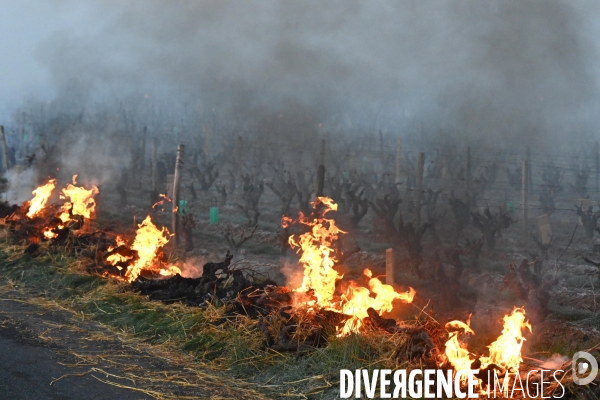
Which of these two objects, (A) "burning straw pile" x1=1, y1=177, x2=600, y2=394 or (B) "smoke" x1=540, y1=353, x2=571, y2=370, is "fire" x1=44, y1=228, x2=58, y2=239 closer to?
(A) "burning straw pile" x1=1, y1=177, x2=600, y2=394

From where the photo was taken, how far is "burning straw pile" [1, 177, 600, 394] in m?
4.77

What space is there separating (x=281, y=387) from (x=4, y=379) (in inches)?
85.3

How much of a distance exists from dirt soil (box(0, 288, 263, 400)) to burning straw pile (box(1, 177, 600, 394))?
745 millimetres

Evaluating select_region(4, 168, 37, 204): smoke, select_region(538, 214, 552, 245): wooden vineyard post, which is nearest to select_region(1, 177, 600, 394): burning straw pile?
select_region(538, 214, 552, 245): wooden vineyard post

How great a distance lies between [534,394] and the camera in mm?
4383

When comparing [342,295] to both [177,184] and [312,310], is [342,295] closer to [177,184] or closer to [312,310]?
[312,310]

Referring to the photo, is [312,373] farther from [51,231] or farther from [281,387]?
[51,231]

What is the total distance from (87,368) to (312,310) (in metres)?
2.16

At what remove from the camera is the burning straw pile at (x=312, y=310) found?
4770mm

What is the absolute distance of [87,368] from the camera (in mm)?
4969

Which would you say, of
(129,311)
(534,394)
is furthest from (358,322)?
(129,311)

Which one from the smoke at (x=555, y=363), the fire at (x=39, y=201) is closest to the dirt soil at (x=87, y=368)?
the smoke at (x=555, y=363)

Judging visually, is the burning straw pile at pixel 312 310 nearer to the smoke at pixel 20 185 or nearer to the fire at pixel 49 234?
the fire at pixel 49 234

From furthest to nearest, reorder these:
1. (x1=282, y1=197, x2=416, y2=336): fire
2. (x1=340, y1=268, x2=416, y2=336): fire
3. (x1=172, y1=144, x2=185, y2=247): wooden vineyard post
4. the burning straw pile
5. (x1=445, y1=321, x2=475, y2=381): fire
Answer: (x1=172, y1=144, x2=185, y2=247): wooden vineyard post < (x1=282, y1=197, x2=416, y2=336): fire < (x1=340, y1=268, x2=416, y2=336): fire < the burning straw pile < (x1=445, y1=321, x2=475, y2=381): fire
